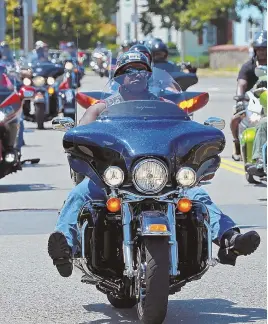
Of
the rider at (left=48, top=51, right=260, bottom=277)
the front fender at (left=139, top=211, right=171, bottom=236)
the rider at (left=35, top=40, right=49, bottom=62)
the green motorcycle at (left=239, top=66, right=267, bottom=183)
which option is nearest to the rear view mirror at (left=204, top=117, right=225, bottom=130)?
the rider at (left=48, top=51, right=260, bottom=277)

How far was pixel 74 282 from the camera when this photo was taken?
29.3 ft

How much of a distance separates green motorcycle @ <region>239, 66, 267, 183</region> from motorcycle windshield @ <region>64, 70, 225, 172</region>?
639cm

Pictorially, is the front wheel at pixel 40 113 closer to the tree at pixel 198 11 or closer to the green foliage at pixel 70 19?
the tree at pixel 198 11

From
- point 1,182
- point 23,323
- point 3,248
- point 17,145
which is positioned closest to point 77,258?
point 23,323

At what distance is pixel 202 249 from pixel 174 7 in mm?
80362

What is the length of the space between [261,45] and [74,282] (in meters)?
7.85

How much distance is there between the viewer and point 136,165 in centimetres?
717

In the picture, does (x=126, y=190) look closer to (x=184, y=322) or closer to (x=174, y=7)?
(x=184, y=322)

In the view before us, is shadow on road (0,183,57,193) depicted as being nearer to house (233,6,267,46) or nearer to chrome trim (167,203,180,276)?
chrome trim (167,203,180,276)

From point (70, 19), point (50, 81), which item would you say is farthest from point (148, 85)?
point (70, 19)

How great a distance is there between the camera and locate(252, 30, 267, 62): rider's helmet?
16.2 meters

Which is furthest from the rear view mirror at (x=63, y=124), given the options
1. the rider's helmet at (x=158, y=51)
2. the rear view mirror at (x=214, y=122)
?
the rider's helmet at (x=158, y=51)

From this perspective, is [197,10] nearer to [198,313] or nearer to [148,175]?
[198,313]

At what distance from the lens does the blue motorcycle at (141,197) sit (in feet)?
23.4
